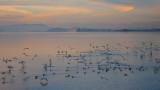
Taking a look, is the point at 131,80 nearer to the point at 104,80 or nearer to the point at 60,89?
the point at 104,80

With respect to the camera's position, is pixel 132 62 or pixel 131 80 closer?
pixel 131 80

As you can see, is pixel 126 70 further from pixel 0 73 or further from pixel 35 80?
pixel 0 73

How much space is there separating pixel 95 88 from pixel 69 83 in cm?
191

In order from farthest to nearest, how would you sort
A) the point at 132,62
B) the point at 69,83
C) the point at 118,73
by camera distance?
the point at 132,62
the point at 118,73
the point at 69,83

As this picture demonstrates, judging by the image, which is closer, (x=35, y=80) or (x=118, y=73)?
(x=35, y=80)

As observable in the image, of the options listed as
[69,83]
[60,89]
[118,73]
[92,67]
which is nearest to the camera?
[60,89]

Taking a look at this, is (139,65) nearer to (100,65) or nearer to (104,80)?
(100,65)

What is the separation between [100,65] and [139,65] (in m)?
3.16

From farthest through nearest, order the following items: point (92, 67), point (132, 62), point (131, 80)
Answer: point (132, 62) → point (92, 67) → point (131, 80)

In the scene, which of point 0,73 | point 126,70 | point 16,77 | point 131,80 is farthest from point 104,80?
point 0,73

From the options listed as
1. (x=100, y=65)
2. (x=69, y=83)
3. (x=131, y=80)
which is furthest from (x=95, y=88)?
(x=100, y=65)

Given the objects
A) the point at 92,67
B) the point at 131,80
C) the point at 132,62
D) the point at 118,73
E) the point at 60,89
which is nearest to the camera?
the point at 60,89

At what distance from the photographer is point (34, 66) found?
24312mm

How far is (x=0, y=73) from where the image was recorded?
2200cm
